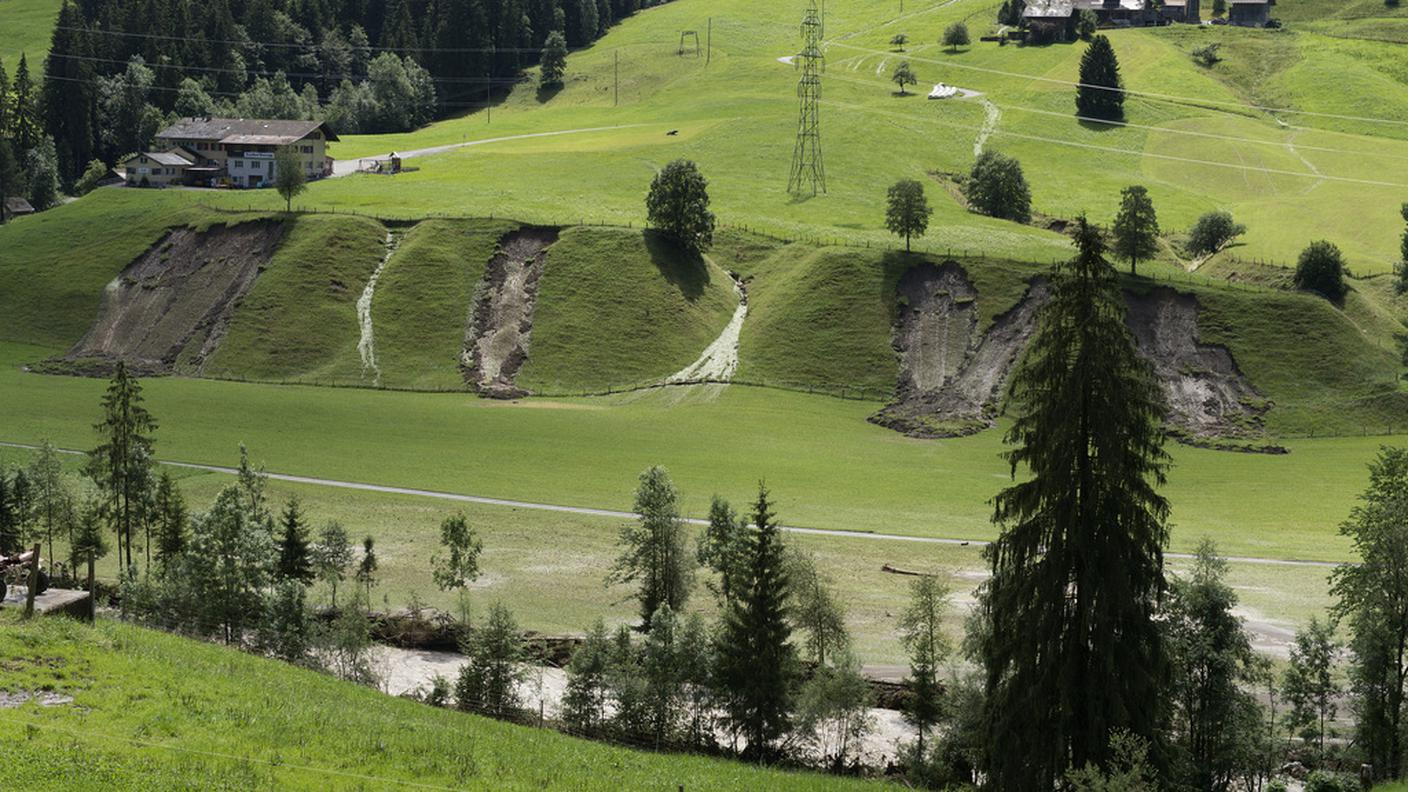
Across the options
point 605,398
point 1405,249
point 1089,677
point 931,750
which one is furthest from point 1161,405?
point 1405,249

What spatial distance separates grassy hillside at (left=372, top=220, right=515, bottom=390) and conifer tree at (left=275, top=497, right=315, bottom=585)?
176 feet

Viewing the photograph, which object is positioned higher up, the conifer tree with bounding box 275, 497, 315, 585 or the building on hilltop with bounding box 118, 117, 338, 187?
the building on hilltop with bounding box 118, 117, 338, 187

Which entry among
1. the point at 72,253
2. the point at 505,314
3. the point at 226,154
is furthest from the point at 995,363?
the point at 226,154

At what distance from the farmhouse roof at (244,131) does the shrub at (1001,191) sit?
9479 cm

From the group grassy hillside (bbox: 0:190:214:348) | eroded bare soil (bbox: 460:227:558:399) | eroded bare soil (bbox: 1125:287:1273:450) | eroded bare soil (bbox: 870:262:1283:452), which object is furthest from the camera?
grassy hillside (bbox: 0:190:214:348)

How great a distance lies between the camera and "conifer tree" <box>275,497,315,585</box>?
7175cm

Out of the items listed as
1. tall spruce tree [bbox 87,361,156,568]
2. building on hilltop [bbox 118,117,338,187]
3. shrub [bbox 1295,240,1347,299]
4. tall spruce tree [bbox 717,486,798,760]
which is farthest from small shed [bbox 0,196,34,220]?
shrub [bbox 1295,240,1347,299]

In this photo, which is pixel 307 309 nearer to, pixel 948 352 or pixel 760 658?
pixel 948 352

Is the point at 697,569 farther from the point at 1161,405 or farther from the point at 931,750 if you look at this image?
the point at 1161,405

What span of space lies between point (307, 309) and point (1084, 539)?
377ft

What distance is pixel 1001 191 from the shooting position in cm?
17412

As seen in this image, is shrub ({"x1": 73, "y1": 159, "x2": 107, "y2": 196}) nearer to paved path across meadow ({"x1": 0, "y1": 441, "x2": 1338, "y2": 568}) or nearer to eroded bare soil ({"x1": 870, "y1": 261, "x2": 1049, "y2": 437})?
paved path across meadow ({"x1": 0, "y1": 441, "x2": 1338, "y2": 568})

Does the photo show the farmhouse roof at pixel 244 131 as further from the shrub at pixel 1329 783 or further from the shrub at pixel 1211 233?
the shrub at pixel 1329 783

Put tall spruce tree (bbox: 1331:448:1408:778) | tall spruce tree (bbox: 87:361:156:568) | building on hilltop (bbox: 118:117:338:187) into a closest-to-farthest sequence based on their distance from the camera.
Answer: tall spruce tree (bbox: 1331:448:1408:778), tall spruce tree (bbox: 87:361:156:568), building on hilltop (bbox: 118:117:338:187)
